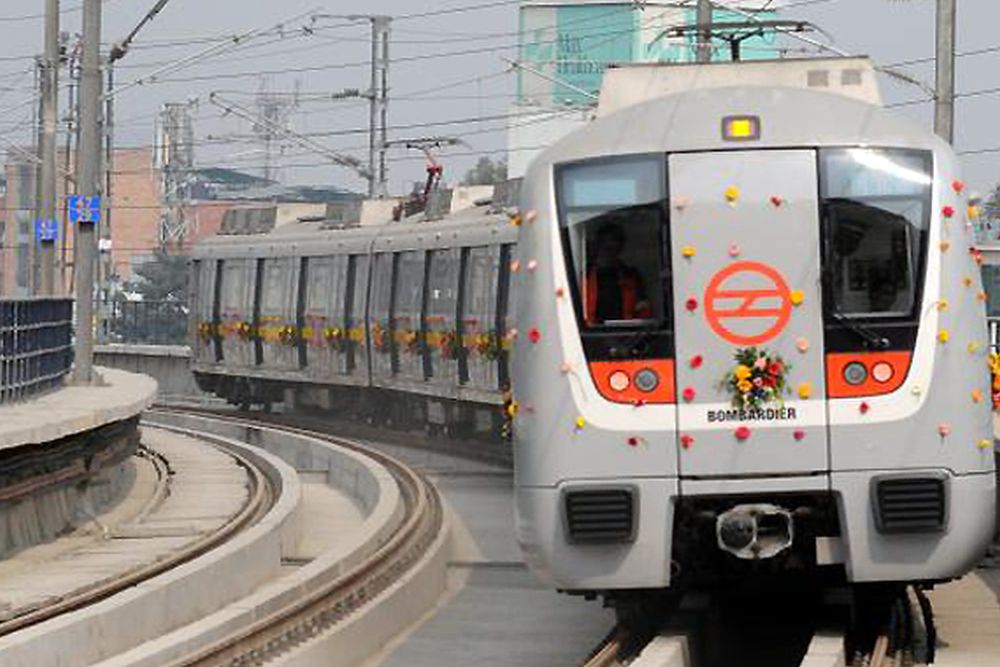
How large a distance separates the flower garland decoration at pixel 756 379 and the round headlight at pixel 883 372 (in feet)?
1.48

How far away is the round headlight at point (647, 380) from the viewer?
13.2 meters

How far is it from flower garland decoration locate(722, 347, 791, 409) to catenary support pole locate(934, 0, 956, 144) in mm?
15280

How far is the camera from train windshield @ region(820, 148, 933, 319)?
13188 mm

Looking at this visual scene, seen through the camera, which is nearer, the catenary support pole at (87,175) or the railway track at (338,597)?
the railway track at (338,597)

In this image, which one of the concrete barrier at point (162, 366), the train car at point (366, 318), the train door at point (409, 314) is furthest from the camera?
the concrete barrier at point (162, 366)

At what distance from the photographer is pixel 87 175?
27.8 meters

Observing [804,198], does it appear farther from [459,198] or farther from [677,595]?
[459,198]

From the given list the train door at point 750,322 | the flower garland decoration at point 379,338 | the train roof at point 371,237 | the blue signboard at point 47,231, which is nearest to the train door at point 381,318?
the flower garland decoration at point 379,338

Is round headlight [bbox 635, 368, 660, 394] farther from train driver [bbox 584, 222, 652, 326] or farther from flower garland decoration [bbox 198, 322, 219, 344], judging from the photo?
flower garland decoration [bbox 198, 322, 219, 344]

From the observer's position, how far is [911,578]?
13.1m

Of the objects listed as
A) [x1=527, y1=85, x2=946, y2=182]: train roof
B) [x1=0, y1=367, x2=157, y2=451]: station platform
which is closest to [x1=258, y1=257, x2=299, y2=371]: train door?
[x1=0, y1=367, x2=157, y2=451]: station platform

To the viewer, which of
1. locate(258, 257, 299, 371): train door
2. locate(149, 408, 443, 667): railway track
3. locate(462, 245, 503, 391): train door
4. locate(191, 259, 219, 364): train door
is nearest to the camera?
locate(149, 408, 443, 667): railway track

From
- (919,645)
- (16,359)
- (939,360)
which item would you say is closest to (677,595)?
(919,645)

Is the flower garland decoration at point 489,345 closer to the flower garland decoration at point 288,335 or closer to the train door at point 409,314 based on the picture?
the train door at point 409,314
